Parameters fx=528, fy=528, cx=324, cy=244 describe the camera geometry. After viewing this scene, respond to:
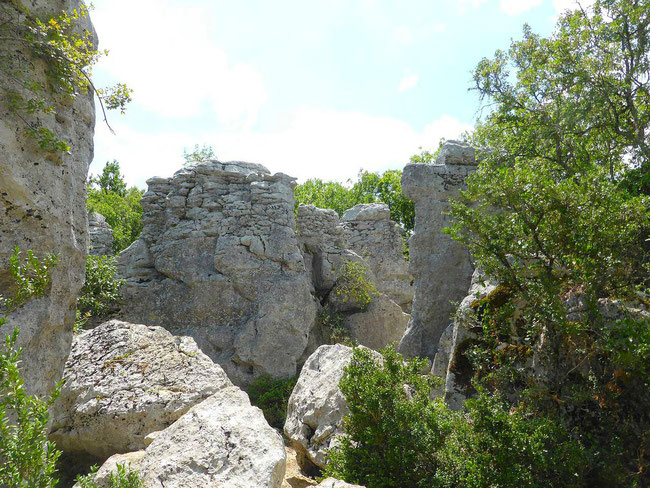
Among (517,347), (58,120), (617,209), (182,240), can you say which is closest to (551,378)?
(517,347)

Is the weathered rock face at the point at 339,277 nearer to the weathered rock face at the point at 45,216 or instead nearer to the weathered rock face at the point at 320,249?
the weathered rock face at the point at 320,249

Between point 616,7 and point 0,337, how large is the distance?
971 cm

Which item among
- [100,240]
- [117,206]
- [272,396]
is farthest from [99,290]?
[117,206]

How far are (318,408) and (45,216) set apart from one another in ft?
12.7

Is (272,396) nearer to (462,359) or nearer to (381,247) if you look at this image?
(462,359)

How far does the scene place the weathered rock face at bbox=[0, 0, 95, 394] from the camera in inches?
162

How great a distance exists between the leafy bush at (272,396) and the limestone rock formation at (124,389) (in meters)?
4.17

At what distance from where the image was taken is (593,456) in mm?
4773

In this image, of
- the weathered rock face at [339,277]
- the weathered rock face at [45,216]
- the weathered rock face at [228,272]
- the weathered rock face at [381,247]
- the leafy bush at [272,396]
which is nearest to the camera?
the weathered rock face at [45,216]

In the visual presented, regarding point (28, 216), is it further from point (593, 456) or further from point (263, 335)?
point (263, 335)

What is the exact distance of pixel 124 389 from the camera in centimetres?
601

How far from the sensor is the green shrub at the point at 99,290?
11.3m

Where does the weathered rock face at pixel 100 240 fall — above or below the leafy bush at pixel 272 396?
above

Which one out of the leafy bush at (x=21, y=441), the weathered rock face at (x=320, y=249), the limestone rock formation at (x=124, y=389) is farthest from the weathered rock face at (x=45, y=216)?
the weathered rock face at (x=320, y=249)
